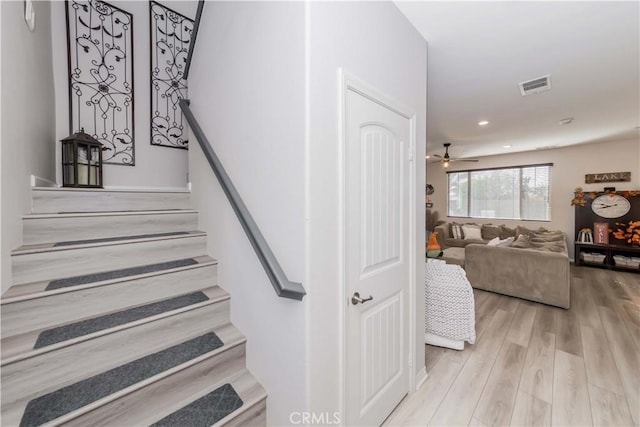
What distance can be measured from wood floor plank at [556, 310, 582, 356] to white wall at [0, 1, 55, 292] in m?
4.24

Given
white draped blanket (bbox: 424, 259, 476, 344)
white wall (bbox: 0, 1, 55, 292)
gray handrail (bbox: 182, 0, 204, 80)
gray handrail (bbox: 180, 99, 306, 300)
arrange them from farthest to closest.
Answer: white draped blanket (bbox: 424, 259, 476, 344) → gray handrail (bbox: 182, 0, 204, 80) → white wall (bbox: 0, 1, 55, 292) → gray handrail (bbox: 180, 99, 306, 300)

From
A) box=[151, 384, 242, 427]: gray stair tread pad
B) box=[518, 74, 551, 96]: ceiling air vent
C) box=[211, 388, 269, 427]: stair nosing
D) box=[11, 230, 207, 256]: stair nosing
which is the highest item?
box=[518, 74, 551, 96]: ceiling air vent

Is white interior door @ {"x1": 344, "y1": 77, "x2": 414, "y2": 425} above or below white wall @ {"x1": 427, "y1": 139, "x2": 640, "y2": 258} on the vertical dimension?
below

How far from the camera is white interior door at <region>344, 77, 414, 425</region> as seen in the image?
140 cm

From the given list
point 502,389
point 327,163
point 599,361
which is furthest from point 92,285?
point 599,361

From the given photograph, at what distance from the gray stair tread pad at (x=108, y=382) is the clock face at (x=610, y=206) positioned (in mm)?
7468

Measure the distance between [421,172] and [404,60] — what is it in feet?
2.62

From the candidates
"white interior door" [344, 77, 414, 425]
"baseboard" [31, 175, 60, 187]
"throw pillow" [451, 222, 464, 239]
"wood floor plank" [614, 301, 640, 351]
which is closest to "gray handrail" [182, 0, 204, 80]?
"baseboard" [31, 175, 60, 187]

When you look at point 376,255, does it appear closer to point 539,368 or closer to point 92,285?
point 92,285

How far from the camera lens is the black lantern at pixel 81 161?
2377 millimetres

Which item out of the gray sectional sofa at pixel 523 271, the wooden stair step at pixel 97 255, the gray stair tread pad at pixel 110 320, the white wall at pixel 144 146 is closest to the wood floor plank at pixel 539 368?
the gray sectional sofa at pixel 523 271

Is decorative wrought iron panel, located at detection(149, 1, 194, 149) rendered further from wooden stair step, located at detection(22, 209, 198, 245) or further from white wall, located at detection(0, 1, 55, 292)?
wooden stair step, located at detection(22, 209, 198, 245)

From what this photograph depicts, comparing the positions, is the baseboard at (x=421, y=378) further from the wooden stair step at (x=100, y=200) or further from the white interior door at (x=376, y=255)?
the wooden stair step at (x=100, y=200)

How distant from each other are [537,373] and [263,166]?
8.99 ft
